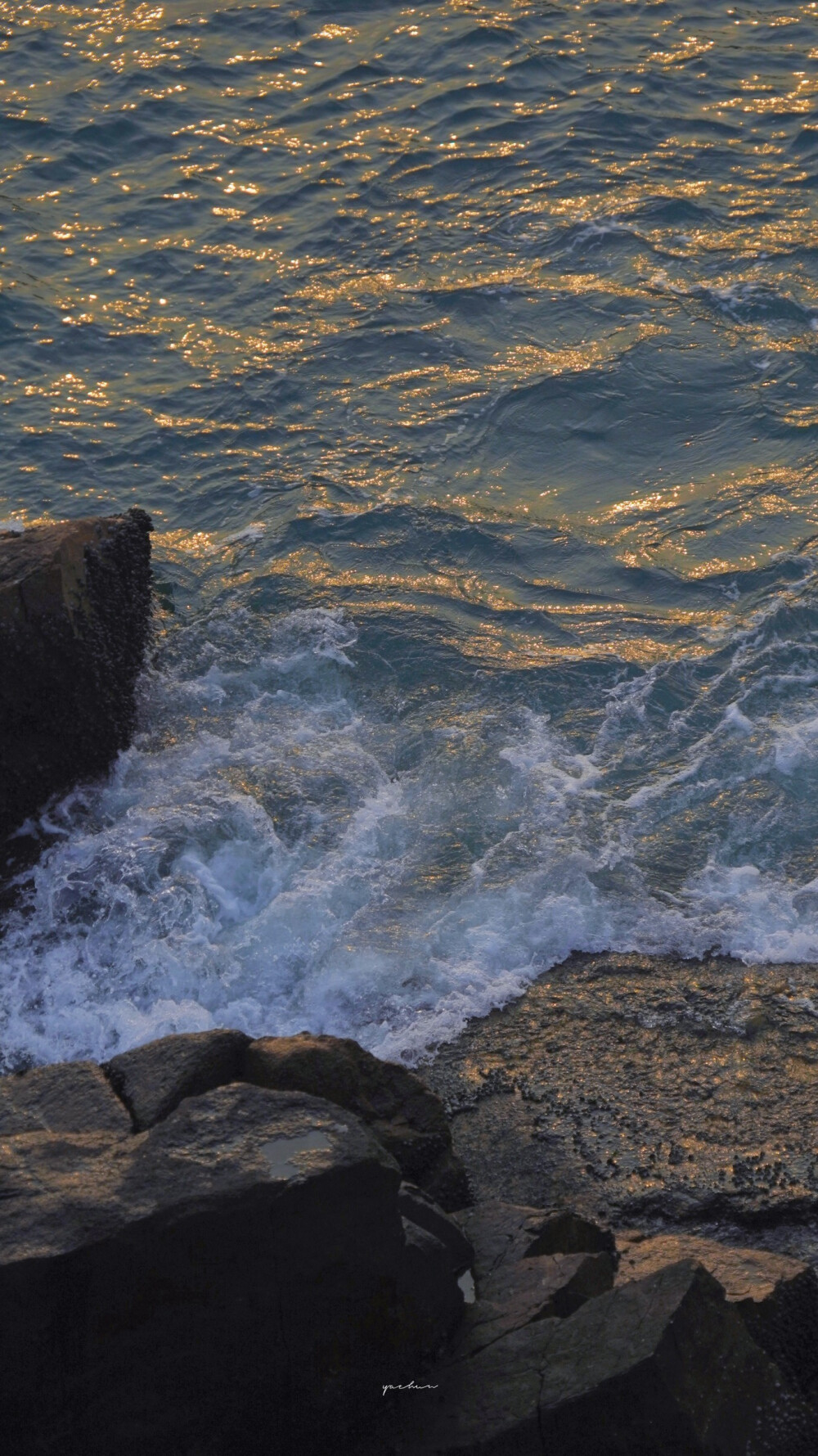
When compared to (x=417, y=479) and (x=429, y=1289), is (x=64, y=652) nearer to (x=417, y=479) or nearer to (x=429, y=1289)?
(x=417, y=479)

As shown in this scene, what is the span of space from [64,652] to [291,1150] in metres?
3.87

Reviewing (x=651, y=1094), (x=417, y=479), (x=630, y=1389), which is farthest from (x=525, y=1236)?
(x=417, y=479)

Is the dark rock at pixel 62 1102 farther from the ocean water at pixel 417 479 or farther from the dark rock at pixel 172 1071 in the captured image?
the ocean water at pixel 417 479

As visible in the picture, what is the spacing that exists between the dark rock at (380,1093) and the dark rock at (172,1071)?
7cm

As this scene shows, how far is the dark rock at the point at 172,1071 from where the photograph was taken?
482 centimetres

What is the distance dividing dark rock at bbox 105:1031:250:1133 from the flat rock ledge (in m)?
0.19

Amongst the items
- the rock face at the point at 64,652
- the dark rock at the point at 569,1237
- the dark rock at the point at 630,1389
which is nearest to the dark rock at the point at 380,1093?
the dark rock at the point at 569,1237

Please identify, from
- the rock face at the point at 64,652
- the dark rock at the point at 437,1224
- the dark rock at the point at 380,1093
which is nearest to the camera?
the dark rock at the point at 437,1224

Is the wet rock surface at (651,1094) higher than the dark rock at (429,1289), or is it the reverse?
the dark rock at (429,1289)

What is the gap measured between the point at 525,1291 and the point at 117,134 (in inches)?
522

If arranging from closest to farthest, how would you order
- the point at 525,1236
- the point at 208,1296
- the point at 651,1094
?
the point at 208,1296 → the point at 525,1236 → the point at 651,1094

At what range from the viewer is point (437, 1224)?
4.59 metres

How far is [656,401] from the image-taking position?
10.9m

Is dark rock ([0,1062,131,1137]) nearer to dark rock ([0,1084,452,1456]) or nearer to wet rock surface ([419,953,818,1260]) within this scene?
dark rock ([0,1084,452,1456])
